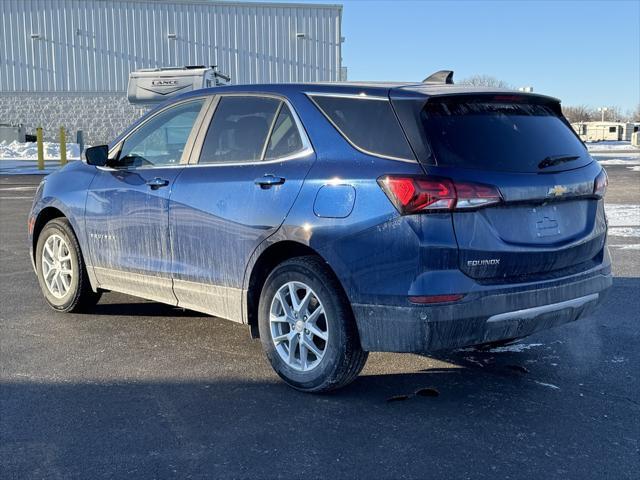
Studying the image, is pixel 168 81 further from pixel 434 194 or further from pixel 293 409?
pixel 434 194

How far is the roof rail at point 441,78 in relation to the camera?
4859 mm

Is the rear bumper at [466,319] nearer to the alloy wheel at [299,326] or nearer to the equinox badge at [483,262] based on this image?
the equinox badge at [483,262]

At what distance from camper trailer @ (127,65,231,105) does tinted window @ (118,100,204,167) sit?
13699 millimetres

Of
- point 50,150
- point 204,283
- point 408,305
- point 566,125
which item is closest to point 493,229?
point 408,305

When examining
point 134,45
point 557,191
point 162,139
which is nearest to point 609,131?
point 134,45

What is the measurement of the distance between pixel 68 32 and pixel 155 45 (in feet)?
13.1

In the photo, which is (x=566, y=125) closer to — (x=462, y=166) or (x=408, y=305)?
(x=462, y=166)

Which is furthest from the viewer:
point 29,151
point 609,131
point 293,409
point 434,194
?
point 609,131

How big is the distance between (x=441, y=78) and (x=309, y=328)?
191cm

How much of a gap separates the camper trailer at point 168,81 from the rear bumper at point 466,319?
1587cm

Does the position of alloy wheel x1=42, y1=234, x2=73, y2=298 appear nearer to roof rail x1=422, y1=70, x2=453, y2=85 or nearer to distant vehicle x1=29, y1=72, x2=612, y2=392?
distant vehicle x1=29, y1=72, x2=612, y2=392

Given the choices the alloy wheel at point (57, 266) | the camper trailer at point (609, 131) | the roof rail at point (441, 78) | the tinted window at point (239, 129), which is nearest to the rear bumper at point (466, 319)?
the tinted window at point (239, 129)

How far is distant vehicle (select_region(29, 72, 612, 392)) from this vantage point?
3.71m

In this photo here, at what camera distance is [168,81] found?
20.2 meters
